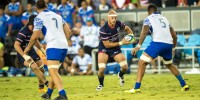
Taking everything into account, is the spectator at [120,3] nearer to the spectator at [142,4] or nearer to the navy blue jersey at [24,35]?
the spectator at [142,4]

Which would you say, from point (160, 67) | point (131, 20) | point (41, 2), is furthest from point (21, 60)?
point (131, 20)

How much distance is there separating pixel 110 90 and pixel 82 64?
877cm

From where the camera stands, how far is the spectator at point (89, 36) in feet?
93.3

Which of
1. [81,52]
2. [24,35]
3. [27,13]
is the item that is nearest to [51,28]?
[24,35]

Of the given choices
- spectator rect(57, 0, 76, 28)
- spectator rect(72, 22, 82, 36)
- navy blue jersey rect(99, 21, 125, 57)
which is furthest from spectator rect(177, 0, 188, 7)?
navy blue jersey rect(99, 21, 125, 57)

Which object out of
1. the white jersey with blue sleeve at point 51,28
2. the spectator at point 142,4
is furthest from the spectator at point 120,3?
the white jersey with blue sleeve at point 51,28

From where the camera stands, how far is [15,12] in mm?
30094

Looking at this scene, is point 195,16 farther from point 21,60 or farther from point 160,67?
point 21,60

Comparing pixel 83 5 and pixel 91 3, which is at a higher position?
pixel 83 5

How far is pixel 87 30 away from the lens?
2853cm

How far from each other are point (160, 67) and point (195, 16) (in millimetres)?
3318

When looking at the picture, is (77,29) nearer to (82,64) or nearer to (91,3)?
(91,3)

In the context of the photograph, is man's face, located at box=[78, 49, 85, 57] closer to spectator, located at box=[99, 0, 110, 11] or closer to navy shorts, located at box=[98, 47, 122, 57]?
spectator, located at box=[99, 0, 110, 11]

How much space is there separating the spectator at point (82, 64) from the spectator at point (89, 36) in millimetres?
610
